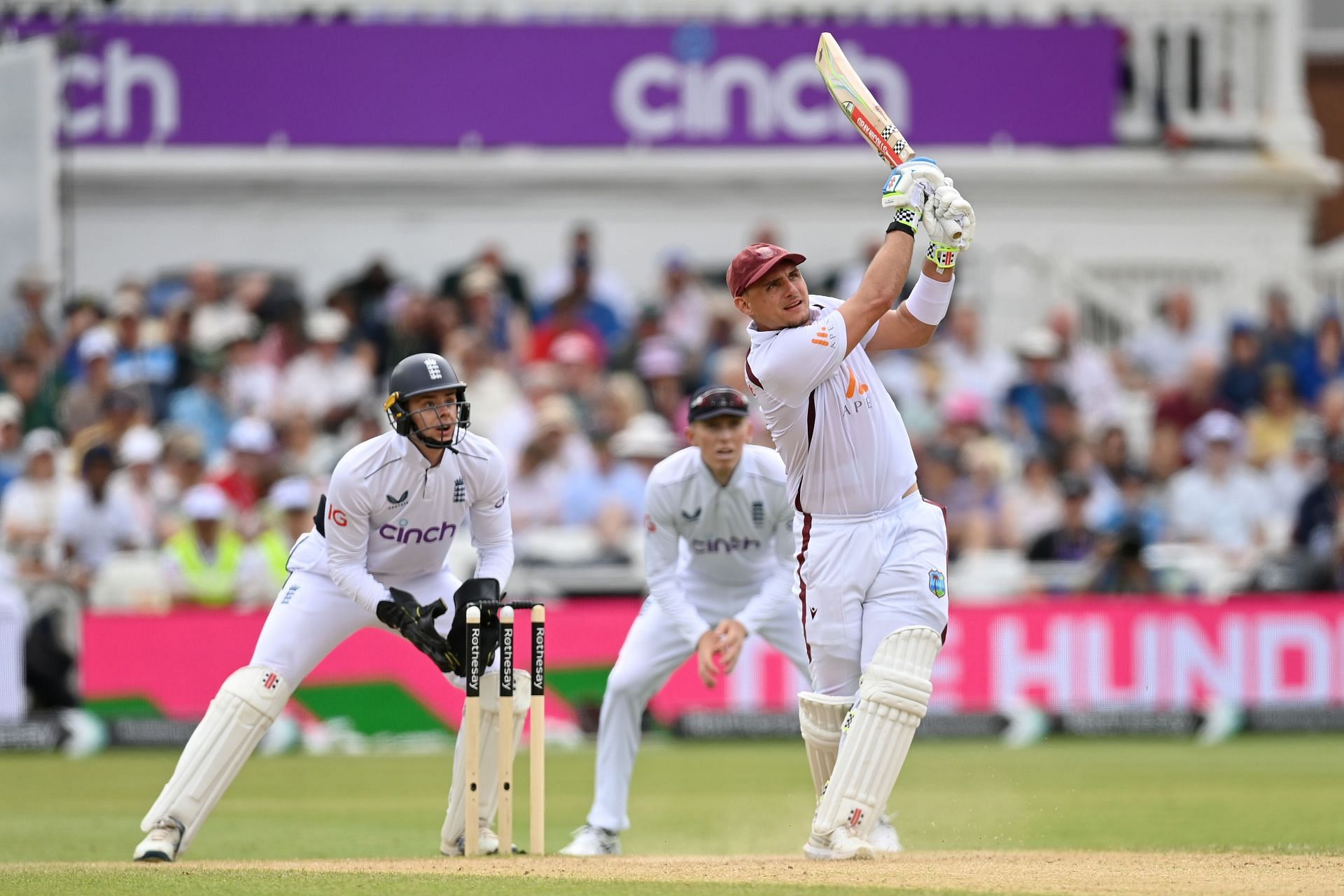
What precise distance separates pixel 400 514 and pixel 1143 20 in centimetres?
1558

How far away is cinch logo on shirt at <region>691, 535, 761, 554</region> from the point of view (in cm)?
Result: 1100

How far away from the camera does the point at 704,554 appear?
1110cm

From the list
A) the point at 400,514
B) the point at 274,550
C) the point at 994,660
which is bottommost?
the point at 994,660

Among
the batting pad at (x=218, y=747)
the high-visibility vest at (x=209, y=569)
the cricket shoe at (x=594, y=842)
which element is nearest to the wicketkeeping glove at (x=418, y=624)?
the batting pad at (x=218, y=747)

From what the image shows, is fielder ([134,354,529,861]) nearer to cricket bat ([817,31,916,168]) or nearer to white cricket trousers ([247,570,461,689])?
white cricket trousers ([247,570,461,689])

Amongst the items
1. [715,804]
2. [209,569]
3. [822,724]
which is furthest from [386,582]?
[209,569]

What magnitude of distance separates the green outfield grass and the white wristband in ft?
7.99

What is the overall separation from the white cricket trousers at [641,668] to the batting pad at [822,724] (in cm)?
177

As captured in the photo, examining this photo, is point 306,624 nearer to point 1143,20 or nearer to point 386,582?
point 386,582

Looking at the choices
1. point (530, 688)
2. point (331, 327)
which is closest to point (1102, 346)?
point (331, 327)

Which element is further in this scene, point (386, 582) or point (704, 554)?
point (704, 554)

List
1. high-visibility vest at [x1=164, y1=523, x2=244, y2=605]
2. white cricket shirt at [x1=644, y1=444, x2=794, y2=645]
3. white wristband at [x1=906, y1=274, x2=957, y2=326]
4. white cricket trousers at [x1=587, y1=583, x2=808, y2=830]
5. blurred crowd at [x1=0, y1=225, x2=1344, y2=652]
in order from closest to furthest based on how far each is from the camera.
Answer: white wristband at [x1=906, y1=274, x2=957, y2=326] < white cricket trousers at [x1=587, y1=583, x2=808, y2=830] < white cricket shirt at [x1=644, y1=444, x2=794, y2=645] < high-visibility vest at [x1=164, y1=523, x2=244, y2=605] < blurred crowd at [x1=0, y1=225, x2=1344, y2=652]

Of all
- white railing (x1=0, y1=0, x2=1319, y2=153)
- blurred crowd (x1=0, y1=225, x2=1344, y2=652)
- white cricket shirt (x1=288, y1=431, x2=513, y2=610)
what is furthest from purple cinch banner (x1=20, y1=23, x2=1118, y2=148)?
white cricket shirt (x1=288, y1=431, x2=513, y2=610)

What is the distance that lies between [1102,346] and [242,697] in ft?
46.6
